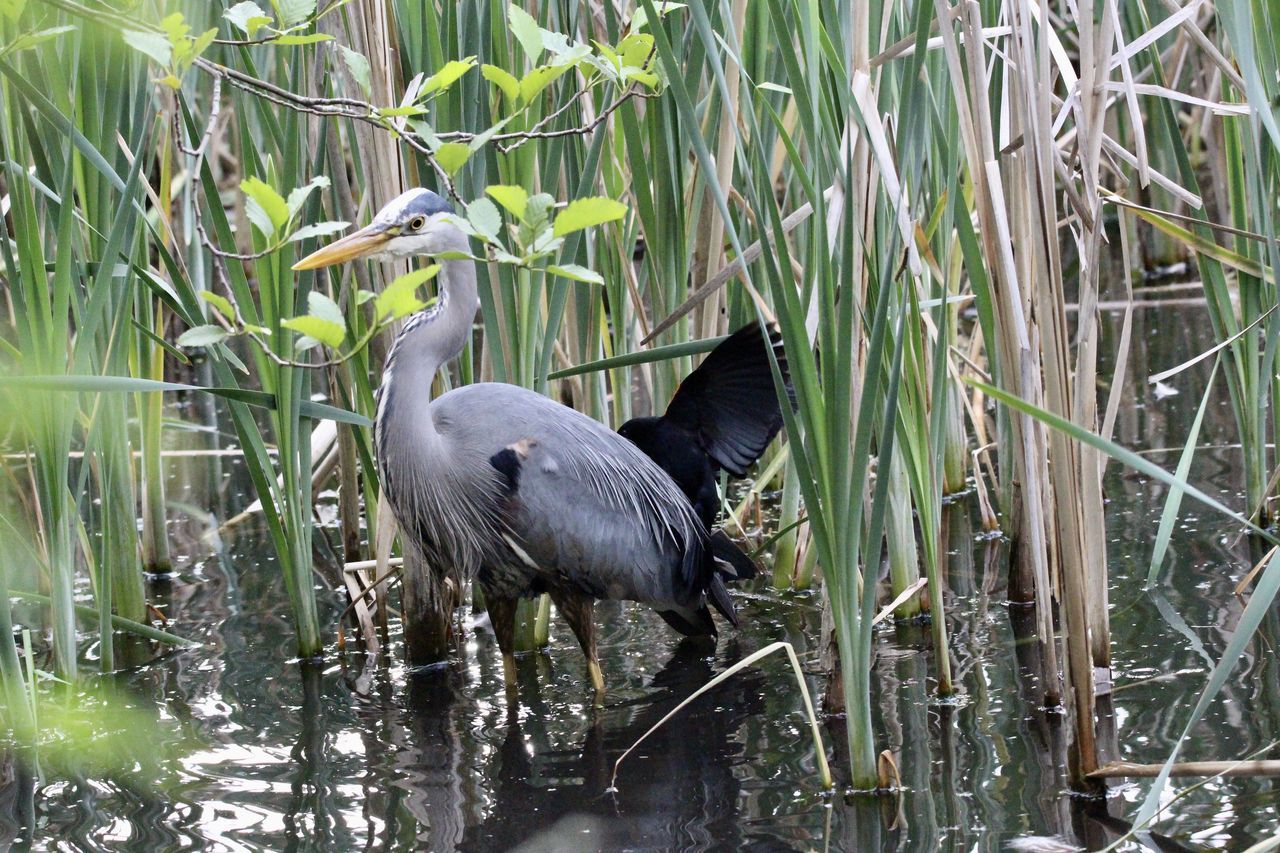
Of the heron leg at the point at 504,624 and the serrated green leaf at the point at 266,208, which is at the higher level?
the serrated green leaf at the point at 266,208

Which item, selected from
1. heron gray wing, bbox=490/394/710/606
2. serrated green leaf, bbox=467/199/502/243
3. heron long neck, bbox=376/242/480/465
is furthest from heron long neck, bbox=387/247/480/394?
serrated green leaf, bbox=467/199/502/243

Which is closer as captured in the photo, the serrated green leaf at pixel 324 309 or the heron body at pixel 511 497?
the serrated green leaf at pixel 324 309

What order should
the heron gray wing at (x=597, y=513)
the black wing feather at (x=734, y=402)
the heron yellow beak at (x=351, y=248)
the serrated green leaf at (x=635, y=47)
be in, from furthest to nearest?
the black wing feather at (x=734, y=402), the heron gray wing at (x=597, y=513), the heron yellow beak at (x=351, y=248), the serrated green leaf at (x=635, y=47)

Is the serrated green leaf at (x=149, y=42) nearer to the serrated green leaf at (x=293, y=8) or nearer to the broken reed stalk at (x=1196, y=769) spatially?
the serrated green leaf at (x=293, y=8)

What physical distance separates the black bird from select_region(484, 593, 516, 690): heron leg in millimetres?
566

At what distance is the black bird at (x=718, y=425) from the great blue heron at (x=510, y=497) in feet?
0.55

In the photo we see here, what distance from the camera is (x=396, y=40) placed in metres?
3.24

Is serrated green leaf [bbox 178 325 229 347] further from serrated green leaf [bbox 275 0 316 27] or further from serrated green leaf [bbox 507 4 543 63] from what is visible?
serrated green leaf [bbox 507 4 543 63]

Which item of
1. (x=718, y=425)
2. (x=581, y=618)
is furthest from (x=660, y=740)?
(x=718, y=425)

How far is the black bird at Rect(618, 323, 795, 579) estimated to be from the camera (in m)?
3.40

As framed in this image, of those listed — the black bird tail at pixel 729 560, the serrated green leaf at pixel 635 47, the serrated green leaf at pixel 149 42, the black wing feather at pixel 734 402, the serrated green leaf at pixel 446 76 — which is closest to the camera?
the serrated green leaf at pixel 149 42

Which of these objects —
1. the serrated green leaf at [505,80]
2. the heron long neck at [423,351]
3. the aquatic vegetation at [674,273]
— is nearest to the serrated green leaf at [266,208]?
the aquatic vegetation at [674,273]

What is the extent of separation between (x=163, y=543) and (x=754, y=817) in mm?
2418

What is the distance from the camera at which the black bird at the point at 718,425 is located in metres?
3.40
